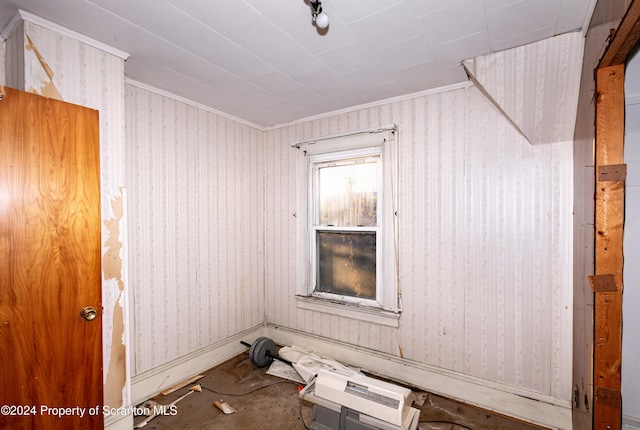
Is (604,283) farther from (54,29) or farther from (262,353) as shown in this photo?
(54,29)

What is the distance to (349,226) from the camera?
297 cm

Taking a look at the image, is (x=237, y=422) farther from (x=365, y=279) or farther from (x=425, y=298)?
(x=425, y=298)

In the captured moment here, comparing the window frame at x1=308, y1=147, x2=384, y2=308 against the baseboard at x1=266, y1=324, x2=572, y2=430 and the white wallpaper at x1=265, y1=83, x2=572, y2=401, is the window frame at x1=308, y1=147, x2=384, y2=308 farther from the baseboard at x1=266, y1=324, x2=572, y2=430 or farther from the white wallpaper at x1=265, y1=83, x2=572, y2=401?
the baseboard at x1=266, y1=324, x2=572, y2=430

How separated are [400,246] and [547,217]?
1089 millimetres

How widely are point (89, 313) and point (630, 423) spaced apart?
329 cm

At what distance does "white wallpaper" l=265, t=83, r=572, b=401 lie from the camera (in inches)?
81.0

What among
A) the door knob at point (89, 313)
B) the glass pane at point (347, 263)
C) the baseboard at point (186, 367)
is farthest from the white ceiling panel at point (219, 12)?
the baseboard at point (186, 367)

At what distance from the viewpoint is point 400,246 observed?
2.64m

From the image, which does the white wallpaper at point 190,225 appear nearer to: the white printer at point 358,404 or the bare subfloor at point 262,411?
the bare subfloor at point 262,411

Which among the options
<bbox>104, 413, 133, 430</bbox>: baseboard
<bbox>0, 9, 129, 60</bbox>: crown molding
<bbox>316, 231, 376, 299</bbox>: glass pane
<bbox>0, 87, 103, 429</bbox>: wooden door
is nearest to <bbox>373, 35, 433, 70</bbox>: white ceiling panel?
<bbox>316, 231, 376, 299</bbox>: glass pane

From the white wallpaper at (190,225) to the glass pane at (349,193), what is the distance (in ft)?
2.80

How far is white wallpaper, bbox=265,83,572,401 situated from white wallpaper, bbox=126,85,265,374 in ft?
4.18

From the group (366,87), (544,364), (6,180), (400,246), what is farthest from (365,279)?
(6,180)

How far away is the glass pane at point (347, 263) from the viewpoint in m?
2.86
